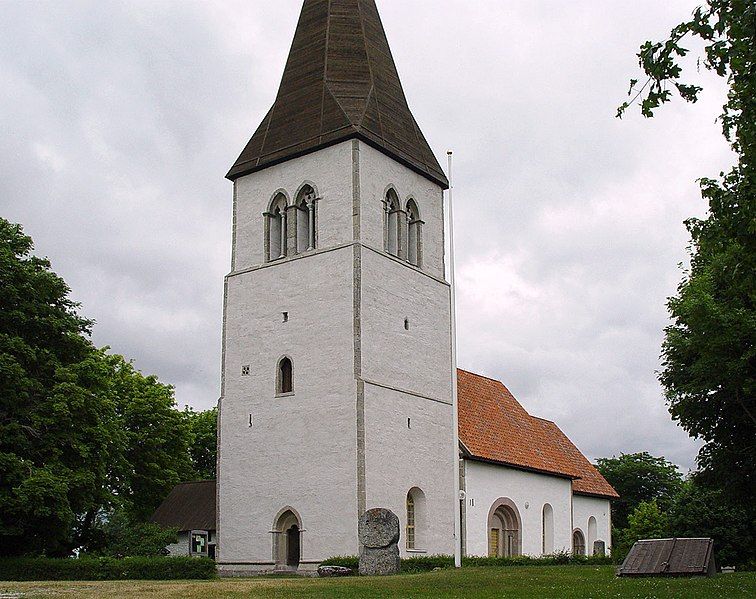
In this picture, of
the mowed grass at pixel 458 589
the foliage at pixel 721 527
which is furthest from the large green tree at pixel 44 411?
the foliage at pixel 721 527

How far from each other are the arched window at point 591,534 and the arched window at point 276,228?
772 inches

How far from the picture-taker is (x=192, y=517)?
3728 centimetres

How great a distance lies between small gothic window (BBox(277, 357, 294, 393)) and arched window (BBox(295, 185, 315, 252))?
410cm

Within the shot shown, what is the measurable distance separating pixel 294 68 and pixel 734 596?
2707cm

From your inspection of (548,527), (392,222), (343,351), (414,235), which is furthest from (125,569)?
(548,527)

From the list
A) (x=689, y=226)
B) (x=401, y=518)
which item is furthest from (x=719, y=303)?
(x=401, y=518)

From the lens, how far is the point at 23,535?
1146 inches

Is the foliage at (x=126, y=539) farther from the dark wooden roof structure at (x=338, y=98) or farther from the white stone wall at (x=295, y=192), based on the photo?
the dark wooden roof structure at (x=338, y=98)

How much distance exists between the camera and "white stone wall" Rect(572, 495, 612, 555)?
41969 millimetres

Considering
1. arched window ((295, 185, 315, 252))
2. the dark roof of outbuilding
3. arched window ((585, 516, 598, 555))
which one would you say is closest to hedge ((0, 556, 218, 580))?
the dark roof of outbuilding

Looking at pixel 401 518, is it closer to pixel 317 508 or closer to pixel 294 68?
pixel 317 508

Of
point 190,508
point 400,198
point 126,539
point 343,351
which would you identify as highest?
point 400,198

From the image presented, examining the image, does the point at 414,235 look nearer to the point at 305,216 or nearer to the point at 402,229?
the point at 402,229

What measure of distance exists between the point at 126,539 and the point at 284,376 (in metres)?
8.62
